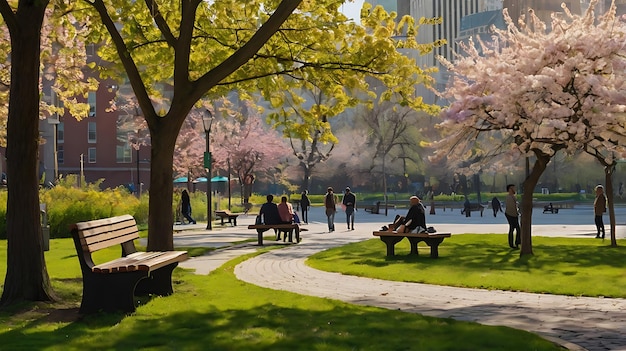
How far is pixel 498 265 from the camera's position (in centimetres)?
1888

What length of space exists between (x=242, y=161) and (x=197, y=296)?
70.3 meters

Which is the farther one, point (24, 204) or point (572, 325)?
point (24, 204)

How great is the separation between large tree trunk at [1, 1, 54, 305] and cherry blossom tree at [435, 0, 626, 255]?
42.3 ft

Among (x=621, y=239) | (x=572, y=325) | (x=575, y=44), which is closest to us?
(x=572, y=325)

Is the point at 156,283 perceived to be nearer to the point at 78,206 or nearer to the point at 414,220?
the point at 414,220

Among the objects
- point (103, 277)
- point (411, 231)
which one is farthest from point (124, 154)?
point (103, 277)

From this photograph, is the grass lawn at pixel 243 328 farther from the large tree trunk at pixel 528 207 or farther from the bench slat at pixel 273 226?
the bench slat at pixel 273 226

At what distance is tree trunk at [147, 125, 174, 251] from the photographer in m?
13.8

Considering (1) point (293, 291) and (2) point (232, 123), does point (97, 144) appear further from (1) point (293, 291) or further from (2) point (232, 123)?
(1) point (293, 291)

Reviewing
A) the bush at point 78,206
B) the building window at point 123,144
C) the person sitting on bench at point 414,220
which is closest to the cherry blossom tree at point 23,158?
the person sitting on bench at point 414,220

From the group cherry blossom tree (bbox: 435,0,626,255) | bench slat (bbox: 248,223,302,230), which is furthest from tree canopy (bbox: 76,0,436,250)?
bench slat (bbox: 248,223,302,230)

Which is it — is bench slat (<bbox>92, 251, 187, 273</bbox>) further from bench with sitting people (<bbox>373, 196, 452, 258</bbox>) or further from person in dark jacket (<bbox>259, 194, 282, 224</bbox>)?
person in dark jacket (<bbox>259, 194, 282, 224</bbox>)

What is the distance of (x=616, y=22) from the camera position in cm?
2306

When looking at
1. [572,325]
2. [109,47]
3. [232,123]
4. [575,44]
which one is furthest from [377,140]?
[572,325]
